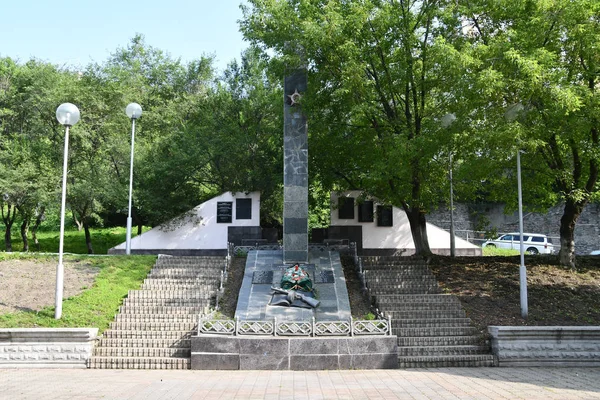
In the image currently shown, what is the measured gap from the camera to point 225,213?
70.5 ft

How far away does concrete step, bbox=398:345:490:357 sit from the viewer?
11734mm

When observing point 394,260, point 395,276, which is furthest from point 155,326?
point 394,260

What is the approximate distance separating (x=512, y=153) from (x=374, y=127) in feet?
15.4

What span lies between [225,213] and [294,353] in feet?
36.3

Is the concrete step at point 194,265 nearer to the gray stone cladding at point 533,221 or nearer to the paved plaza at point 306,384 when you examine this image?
the paved plaza at point 306,384

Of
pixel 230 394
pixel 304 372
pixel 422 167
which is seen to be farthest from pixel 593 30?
pixel 230 394

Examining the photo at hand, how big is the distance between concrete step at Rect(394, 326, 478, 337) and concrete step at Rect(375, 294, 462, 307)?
1381 millimetres

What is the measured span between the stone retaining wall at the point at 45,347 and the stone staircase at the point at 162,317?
40cm

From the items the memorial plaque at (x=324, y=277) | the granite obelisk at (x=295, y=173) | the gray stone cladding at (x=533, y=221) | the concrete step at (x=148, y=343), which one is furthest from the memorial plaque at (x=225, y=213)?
the gray stone cladding at (x=533, y=221)

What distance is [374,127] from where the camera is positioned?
1714 centimetres

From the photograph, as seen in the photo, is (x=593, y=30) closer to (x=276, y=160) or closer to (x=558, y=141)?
(x=558, y=141)

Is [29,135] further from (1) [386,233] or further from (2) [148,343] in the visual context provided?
(1) [386,233]

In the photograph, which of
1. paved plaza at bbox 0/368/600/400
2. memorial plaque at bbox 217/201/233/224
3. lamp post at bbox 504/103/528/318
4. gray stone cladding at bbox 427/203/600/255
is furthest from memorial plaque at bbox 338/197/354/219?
paved plaza at bbox 0/368/600/400

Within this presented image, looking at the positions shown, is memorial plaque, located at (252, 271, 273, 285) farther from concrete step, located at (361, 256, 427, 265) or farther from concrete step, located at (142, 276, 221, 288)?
concrete step, located at (361, 256, 427, 265)
